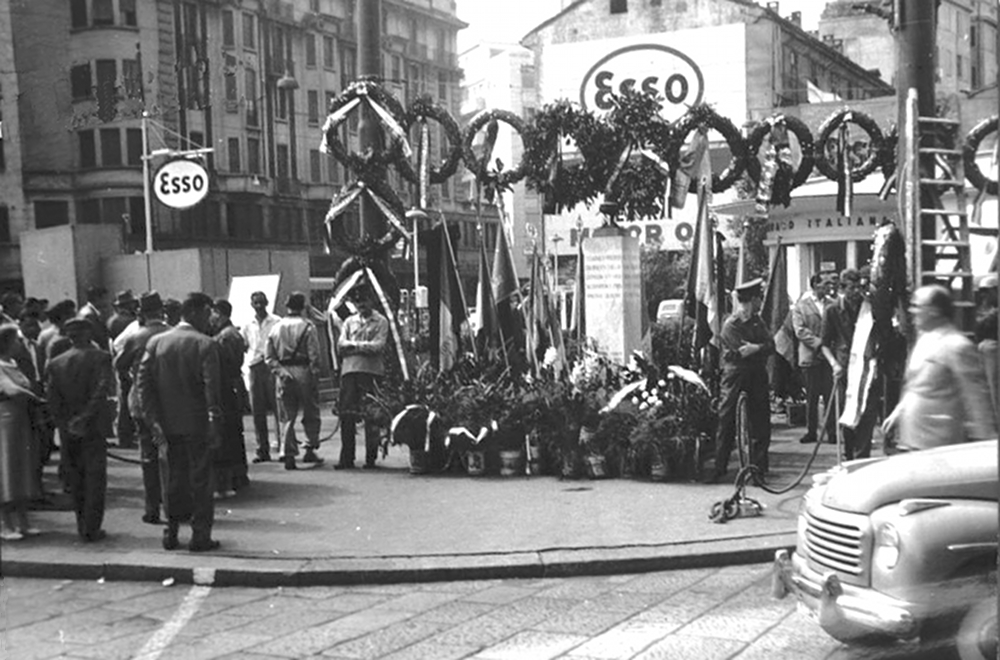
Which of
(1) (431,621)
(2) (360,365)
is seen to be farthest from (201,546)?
(2) (360,365)

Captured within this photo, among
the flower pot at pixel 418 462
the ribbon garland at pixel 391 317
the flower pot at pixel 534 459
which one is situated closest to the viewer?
the flower pot at pixel 534 459

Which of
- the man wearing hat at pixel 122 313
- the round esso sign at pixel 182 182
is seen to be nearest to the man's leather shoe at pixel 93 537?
the man wearing hat at pixel 122 313

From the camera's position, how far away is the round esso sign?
17.2m

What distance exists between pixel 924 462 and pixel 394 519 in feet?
16.5

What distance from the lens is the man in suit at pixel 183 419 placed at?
8.09m

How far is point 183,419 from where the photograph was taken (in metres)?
8.12

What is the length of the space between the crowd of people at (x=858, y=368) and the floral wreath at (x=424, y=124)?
12.9 ft

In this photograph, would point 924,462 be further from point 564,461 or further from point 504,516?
point 564,461

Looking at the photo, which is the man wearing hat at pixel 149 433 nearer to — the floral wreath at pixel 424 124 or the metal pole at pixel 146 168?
the floral wreath at pixel 424 124

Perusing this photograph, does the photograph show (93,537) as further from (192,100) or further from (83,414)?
(192,100)

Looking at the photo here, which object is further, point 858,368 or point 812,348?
point 812,348

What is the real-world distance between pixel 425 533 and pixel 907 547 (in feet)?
14.8

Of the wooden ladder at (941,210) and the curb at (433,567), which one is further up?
the wooden ladder at (941,210)

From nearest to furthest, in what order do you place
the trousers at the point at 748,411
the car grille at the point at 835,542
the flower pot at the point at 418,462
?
the car grille at the point at 835,542 → the trousers at the point at 748,411 → the flower pot at the point at 418,462
